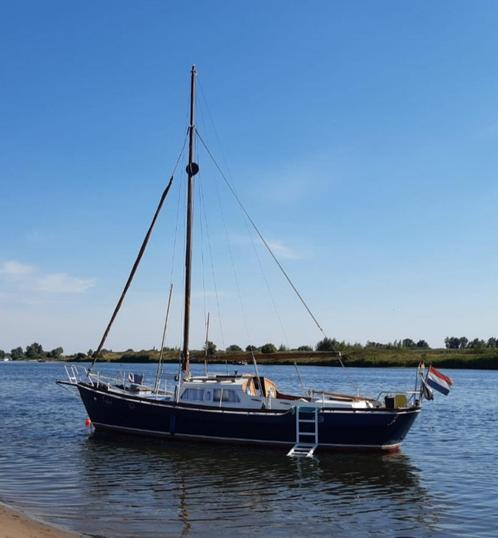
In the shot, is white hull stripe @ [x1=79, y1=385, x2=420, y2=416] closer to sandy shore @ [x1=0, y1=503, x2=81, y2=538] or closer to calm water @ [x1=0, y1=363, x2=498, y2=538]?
calm water @ [x1=0, y1=363, x2=498, y2=538]

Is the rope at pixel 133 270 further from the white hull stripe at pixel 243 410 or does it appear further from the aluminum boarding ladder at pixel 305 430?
the aluminum boarding ladder at pixel 305 430

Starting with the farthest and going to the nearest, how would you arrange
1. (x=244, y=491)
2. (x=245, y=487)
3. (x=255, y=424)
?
(x=255, y=424), (x=245, y=487), (x=244, y=491)

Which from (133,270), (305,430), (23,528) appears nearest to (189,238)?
(133,270)

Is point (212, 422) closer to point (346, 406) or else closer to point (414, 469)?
point (346, 406)

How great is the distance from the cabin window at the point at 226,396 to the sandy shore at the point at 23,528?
1358 cm

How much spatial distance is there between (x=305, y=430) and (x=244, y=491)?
7.42m

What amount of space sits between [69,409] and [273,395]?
2170 cm

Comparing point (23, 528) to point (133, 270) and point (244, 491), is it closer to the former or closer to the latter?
point (244, 491)

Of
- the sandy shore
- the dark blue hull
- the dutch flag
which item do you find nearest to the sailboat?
the dark blue hull

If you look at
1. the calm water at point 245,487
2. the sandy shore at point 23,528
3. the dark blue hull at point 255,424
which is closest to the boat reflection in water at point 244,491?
the calm water at point 245,487

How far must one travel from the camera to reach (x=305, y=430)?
93.2 feet

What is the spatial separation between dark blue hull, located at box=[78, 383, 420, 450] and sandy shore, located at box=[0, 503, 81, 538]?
43.8 feet

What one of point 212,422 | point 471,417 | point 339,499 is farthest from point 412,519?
point 471,417

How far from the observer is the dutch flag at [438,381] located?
1104 inches
